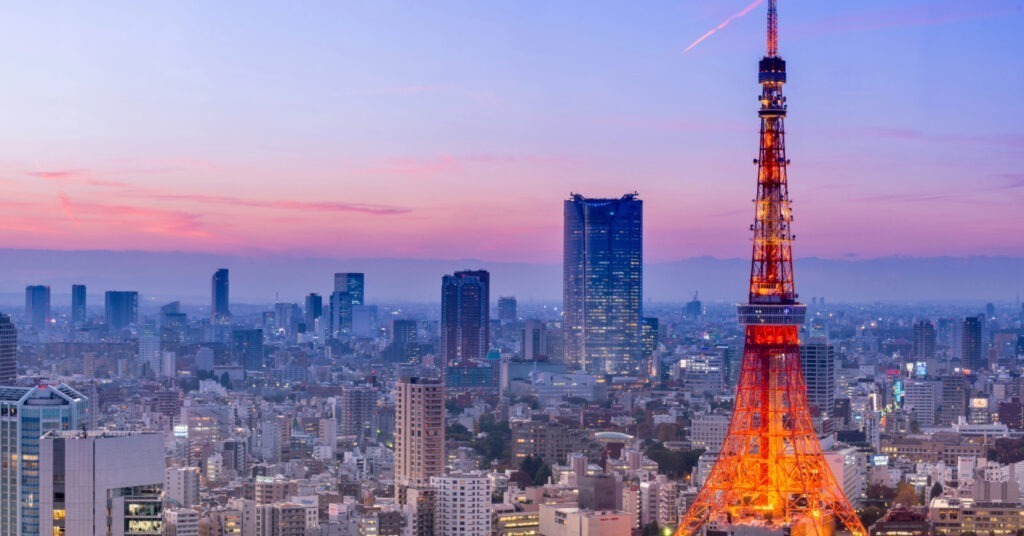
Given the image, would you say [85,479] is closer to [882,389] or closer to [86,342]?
[882,389]

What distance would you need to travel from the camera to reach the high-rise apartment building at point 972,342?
65.8 meters

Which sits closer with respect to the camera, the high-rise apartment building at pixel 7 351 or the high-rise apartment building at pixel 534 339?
the high-rise apartment building at pixel 7 351

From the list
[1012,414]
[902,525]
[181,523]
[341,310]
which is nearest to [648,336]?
[341,310]

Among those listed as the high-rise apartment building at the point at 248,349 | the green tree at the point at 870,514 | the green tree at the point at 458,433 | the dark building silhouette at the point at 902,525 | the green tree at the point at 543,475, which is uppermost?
the high-rise apartment building at the point at 248,349

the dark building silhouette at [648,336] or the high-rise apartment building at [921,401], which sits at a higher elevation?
the dark building silhouette at [648,336]

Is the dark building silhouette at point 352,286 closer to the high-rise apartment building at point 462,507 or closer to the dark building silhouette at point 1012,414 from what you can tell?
the dark building silhouette at point 1012,414

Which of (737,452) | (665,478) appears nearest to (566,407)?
(665,478)

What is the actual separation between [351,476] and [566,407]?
20440mm

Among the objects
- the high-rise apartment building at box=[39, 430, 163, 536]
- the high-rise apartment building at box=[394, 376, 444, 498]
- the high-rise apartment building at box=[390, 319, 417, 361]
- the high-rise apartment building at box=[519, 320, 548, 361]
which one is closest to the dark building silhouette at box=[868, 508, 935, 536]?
the high-rise apartment building at box=[394, 376, 444, 498]

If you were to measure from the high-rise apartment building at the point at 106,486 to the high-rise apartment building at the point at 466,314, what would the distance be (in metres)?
55.1

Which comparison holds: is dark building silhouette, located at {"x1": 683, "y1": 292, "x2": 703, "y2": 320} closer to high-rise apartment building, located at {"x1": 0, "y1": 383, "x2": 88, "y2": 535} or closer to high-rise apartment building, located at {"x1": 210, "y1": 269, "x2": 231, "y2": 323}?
high-rise apartment building, located at {"x1": 210, "y1": 269, "x2": 231, "y2": 323}

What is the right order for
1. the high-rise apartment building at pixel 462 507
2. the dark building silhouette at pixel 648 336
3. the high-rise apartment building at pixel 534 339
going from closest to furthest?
1. the high-rise apartment building at pixel 462 507
2. the dark building silhouette at pixel 648 336
3. the high-rise apartment building at pixel 534 339

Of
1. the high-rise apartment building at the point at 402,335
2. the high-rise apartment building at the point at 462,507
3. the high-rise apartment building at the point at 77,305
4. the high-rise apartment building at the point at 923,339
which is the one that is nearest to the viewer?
the high-rise apartment building at the point at 462,507

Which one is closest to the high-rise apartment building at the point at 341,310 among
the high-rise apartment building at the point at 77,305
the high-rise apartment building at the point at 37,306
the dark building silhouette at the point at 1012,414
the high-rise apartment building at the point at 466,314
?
the high-rise apartment building at the point at 466,314
